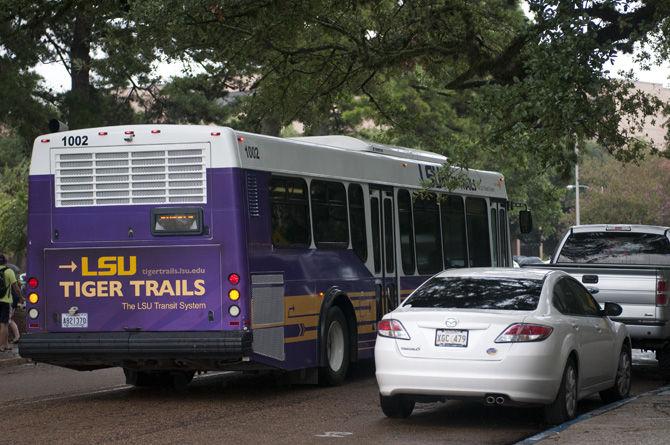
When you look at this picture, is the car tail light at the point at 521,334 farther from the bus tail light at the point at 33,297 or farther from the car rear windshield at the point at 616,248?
the car rear windshield at the point at 616,248

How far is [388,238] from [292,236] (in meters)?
3.03

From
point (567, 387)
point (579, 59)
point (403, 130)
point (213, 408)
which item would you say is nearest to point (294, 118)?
point (403, 130)

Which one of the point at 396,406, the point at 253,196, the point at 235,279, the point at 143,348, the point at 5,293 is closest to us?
the point at 396,406

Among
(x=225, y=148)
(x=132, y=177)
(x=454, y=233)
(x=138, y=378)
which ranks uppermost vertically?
(x=225, y=148)

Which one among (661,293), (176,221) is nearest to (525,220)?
(661,293)

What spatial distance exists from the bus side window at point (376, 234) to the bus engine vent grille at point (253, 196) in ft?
11.0

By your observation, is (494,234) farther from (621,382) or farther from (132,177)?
(132,177)

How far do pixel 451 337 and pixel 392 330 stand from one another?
26.2 inches

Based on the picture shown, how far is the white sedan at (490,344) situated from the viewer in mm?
11289

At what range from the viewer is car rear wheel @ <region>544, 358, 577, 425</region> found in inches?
461

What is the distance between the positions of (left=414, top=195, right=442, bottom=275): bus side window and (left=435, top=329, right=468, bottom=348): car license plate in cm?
725

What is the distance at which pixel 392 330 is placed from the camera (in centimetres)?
1188

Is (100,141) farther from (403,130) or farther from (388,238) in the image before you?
(403,130)

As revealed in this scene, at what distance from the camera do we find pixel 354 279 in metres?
16.7
